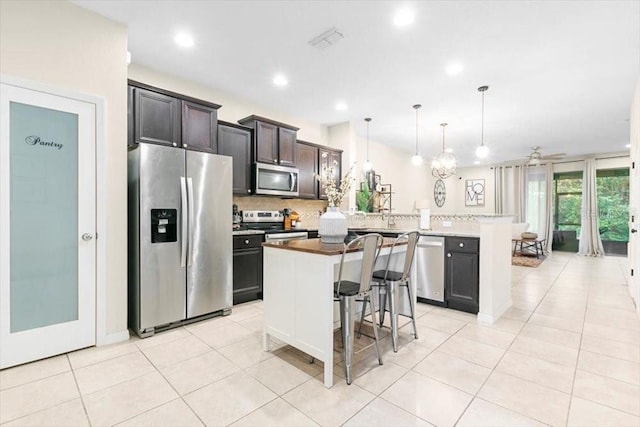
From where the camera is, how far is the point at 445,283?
3730 millimetres

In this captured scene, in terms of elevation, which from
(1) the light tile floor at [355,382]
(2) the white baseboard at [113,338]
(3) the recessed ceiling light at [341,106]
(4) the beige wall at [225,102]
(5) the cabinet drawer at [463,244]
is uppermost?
(3) the recessed ceiling light at [341,106]

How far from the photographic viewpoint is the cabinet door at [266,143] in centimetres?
437

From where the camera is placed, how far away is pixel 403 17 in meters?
2.67

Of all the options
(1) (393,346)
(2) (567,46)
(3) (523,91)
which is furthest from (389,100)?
(1) (393,346)

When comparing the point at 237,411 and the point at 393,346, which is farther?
the point at 393,346

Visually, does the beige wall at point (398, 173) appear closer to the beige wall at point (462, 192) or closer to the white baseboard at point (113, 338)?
the beige wall at point (462, 192)

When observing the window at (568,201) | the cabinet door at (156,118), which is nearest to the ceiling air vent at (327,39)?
the cabinet door at (156,118)

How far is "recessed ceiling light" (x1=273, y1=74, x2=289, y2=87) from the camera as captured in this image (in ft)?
12.7

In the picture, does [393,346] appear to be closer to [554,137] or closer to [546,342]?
[546,342]

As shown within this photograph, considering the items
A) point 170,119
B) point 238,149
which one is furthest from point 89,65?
point 238,149

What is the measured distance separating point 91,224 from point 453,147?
7771mm

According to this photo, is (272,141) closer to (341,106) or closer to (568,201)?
(341,106)

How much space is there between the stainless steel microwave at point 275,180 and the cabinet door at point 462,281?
2465mm

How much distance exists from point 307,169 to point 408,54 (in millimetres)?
2426
